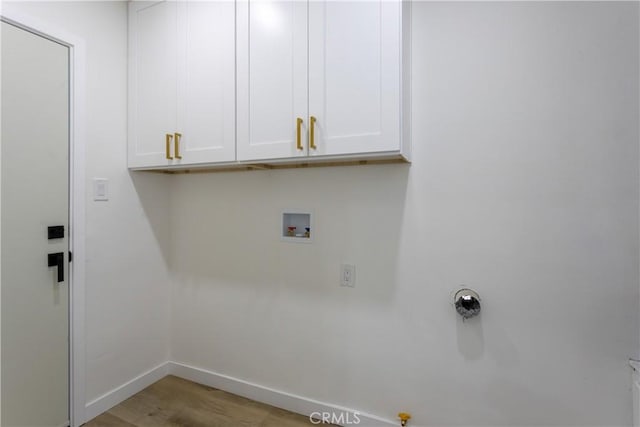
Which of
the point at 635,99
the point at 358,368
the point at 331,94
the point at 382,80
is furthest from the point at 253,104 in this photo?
the point at 635,99

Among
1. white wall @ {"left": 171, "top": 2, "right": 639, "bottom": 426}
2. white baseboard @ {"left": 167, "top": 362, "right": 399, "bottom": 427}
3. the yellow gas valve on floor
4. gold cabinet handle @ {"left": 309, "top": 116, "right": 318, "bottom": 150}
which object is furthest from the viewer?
white baseboard @ {"left": 167, "top": 362, "right": 399, "bottom": 427}

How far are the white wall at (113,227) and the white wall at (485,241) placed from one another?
2.70 ft

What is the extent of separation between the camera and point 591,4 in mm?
1243

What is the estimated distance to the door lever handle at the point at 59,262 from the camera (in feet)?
5.08

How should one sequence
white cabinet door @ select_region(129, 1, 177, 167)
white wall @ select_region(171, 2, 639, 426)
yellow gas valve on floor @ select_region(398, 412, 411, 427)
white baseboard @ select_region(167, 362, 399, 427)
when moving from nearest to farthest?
1. white wall @ select_region(171, 2, 639, 426)
2. yellow gas valve on floor @ select_region(398, 412, 411, 427)
3. white baseboard @ select_region(167, 362, 399, 427)
4. white cabinet door @ select_region(129, 1, 177, 167)

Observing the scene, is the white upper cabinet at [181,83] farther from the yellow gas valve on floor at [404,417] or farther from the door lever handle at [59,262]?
the yellow gas valve on floor at [404,417]

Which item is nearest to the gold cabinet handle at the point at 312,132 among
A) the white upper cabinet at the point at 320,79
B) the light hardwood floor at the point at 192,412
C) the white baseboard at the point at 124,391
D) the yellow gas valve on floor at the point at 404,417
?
the white upper cabinet at the point at 320,79

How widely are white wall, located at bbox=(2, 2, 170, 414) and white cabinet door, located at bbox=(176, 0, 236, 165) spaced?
47cm

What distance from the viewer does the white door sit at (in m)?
1.39

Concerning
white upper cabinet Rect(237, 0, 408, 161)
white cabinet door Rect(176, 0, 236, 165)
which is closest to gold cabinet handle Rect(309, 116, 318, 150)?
white upper cabinet Rect(237, 0, 408, 161)

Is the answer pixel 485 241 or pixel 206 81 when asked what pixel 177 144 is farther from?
pixel 485 241

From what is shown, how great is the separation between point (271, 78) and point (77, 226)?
1.34 m

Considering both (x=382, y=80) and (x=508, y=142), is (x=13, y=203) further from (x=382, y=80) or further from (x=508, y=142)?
(x=508, y=142)

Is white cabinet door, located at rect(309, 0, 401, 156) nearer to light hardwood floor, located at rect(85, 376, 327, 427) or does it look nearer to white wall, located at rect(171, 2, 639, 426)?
white wall, located at rect(171, 2, 639, 426)
